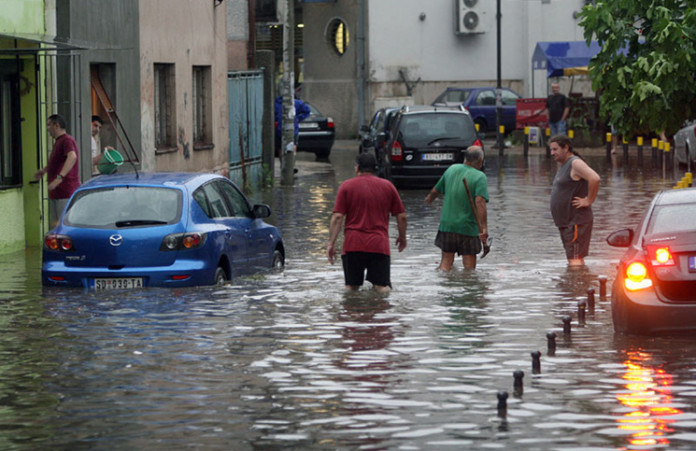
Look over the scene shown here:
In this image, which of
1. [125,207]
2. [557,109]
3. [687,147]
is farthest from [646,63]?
[557,109]

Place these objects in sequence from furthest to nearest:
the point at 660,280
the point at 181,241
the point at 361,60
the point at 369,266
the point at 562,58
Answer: the point at 361,60 → the point at 562,58 → the point at 181,241 → the point at 369,266 → the point at 660,280

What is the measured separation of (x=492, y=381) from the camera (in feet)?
31.3

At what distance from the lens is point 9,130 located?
20156 millimetres

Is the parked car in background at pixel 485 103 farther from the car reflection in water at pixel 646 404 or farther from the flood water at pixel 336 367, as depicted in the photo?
the car reflection in water at pixel 646 404

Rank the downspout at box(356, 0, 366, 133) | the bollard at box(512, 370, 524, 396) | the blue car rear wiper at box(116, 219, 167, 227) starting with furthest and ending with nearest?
the downspout at box(356, 0, 366, 133) → the blue car rear wiper at box(116, 219, 167, 227) → the bollard at box(512, 370, 524, 396)

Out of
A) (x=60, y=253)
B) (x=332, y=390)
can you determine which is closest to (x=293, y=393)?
(x=332, y=390)

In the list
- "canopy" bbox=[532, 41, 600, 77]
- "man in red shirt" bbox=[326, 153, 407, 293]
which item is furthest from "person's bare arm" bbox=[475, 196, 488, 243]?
"canopy" bbox=[532, 41, 600, 77]

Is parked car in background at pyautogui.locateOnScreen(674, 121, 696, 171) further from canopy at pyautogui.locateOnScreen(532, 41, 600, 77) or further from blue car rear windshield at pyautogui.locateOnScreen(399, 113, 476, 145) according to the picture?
canopy at pyautogui.locateOnScreen(532, 41, 600, 77)

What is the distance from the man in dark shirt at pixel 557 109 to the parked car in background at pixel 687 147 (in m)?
7.46

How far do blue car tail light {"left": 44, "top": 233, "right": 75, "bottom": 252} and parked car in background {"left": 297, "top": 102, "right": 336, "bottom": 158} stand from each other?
28612mm

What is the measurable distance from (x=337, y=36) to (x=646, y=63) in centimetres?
4022

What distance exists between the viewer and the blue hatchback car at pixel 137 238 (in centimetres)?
1373

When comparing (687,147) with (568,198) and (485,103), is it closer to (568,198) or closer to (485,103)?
(568,198)

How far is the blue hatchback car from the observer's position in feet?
45.1
